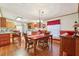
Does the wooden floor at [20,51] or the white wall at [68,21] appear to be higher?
the white wall at [68,21]

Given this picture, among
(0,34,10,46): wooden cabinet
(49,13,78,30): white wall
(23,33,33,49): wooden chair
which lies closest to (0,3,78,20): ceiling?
(49,13,78,30): white wall

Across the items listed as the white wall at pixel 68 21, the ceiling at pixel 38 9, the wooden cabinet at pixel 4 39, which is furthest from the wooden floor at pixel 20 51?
the ceiling at pixel 38 9

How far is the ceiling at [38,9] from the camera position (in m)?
1.97

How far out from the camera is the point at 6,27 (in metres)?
1.96

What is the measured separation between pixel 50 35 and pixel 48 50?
294 mm

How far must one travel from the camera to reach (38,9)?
1.99m

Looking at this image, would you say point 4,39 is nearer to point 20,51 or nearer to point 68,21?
point 20,51

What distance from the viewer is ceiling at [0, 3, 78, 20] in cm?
197

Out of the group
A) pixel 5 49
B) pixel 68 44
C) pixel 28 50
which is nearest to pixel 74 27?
pixel 68 44

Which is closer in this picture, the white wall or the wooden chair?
the white wall

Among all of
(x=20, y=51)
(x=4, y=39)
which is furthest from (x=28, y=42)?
(x=4, y=39)

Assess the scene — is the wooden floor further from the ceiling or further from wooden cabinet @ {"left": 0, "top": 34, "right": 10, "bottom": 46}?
the ceiling

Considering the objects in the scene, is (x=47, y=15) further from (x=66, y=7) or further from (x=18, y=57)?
(x=18, y=57)

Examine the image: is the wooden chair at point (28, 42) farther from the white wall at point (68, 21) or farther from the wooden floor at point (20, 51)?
the white wall at point (68, 21)
